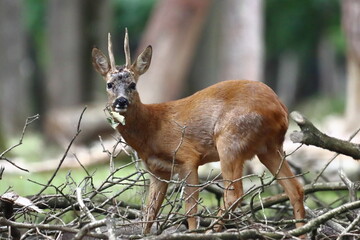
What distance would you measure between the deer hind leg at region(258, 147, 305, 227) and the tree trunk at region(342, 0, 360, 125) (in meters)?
9.57

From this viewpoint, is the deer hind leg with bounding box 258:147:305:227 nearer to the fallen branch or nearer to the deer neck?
the fallen branch

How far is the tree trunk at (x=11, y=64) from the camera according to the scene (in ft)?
104

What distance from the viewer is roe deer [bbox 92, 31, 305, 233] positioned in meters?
7.48

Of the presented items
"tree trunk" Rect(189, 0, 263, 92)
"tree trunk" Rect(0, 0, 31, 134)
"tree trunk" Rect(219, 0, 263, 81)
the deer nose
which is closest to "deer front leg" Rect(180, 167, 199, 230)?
the deer nose

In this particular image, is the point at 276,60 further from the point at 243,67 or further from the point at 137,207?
the point at 137,207

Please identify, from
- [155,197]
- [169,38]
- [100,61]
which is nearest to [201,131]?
[155,197]

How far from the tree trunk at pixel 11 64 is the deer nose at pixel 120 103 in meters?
23.7

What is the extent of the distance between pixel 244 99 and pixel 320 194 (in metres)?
4.81

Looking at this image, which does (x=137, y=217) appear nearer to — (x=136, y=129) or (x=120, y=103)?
(x=136, y=129)

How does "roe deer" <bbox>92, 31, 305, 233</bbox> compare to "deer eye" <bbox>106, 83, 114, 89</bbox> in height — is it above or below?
below

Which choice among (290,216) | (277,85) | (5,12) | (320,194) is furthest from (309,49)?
(290,216)

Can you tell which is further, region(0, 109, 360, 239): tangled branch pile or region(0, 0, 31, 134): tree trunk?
region(0, 0, 31, 134): tree trunk

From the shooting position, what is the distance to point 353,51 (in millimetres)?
17516

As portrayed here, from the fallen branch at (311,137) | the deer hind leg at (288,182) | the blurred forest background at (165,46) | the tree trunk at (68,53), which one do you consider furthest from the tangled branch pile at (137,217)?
the tree trunk at (68,53)
